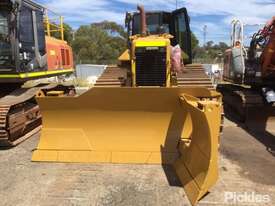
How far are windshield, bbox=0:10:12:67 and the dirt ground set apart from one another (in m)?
1.68

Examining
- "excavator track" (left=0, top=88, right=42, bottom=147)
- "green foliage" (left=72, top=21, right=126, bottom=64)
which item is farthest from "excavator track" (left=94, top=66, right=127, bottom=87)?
"green foliage" (left=72, top=21, right=126, bottom=64)

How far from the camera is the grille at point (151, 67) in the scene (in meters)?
6.84

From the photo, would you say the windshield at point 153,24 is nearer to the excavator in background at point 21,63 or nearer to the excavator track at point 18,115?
the excavator in background at point 21,63

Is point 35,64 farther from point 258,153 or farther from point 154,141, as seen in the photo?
point 258,153

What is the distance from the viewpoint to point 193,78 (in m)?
7.31

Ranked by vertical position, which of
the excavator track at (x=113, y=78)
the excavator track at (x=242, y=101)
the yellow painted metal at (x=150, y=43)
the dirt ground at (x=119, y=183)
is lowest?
the dirt ground at (x=119, y=183)

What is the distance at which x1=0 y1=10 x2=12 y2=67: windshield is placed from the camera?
275 inches

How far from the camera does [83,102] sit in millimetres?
6156

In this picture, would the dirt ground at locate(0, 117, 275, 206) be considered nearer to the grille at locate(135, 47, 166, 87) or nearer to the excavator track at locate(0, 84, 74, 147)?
the excavator track at locate(0, 84, 74, 147)

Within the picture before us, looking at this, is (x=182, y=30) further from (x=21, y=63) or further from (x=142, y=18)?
(x=21, y=63)

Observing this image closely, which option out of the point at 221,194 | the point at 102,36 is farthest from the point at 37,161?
the point at 102,36

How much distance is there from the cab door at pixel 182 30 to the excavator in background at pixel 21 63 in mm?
2840

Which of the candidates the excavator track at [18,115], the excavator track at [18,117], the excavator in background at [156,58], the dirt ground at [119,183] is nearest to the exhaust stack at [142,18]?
the excavator in background at [156,58]

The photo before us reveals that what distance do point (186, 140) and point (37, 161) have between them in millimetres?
2327
